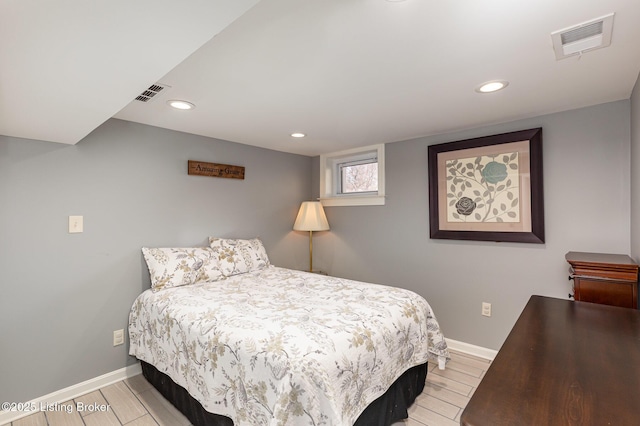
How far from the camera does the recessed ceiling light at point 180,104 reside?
215 centimetres

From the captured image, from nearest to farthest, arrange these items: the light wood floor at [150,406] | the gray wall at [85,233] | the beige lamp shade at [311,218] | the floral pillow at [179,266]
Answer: the light wood floor at [150,406] → the gray wall at [85,233] → the floral pillow at [179,266] → the beige lamp shade at [311,218]

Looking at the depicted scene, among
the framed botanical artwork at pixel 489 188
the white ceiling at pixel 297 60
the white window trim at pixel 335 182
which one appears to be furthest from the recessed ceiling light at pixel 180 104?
the framed botanical artwork at pixel 489 188

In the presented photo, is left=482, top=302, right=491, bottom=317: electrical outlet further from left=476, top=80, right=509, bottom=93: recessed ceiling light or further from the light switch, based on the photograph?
the light switch

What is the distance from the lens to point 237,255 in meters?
3.01

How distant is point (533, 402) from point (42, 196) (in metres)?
2.91

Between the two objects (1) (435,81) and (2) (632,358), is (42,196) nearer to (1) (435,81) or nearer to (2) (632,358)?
(1) (435,81)

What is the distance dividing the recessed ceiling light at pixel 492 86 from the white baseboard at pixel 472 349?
221cm

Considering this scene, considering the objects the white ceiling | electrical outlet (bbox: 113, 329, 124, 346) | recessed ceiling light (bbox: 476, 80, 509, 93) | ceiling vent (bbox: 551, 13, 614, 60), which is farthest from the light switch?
ceiling vent (bbox: 551, 13, 614, 60)

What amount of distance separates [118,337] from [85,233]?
879 millimetres

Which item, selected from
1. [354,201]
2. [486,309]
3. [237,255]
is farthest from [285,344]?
[354,201]

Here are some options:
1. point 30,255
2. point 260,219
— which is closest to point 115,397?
point 30,255

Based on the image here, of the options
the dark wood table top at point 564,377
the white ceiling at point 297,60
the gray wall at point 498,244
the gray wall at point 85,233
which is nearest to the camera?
the dark wood table top at point 564,377

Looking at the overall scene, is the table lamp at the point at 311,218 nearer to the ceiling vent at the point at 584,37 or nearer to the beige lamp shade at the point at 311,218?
the beige lamp shade at the point at 311,218

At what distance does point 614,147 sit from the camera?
88.3 inches
